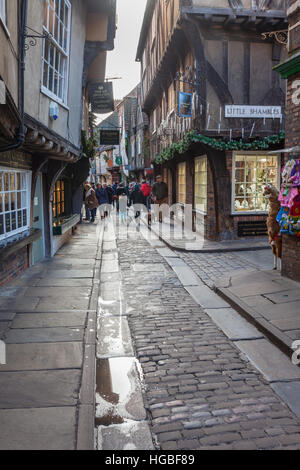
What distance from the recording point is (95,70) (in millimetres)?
17828

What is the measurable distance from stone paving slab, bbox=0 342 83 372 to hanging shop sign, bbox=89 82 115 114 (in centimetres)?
1231

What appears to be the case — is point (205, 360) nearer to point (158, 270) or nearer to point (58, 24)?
point (158, 270)

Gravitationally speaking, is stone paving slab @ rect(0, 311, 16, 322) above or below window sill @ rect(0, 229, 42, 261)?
below

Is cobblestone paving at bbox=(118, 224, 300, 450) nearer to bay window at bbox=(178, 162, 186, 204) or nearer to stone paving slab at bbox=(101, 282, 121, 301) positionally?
stone paving slab at bbox=(101, 282, 121, 301)

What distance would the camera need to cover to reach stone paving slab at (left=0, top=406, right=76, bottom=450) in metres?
3.08

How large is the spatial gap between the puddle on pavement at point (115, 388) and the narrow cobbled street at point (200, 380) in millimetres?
134

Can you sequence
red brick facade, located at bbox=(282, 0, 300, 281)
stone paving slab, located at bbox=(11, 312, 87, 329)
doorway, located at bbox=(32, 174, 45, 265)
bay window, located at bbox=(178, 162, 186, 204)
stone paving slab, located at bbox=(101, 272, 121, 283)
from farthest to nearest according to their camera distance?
bay window, located at bbox=(178, 162, 186, 204) → doorway, located at bbox=(32, 174, 45, 265) → stone paving slab, located at bbox=(101, 272, 121, 283) → red brick facade, located at bbox=(282, 0, 300, 281) → stone paving slab, located at bbox=(11, 312, 87, 329)

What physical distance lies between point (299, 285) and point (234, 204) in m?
6.13

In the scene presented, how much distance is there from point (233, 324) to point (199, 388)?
1950 mm

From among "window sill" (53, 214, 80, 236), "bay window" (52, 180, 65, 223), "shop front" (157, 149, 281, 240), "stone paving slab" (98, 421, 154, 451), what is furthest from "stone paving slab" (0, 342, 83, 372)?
"shop front" (157, 149, 281, 240)

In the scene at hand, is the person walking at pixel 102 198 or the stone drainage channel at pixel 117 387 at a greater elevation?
the person walking at pixel 102 198

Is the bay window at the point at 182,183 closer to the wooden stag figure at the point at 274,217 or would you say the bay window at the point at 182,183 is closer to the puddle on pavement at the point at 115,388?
the wooden stag figure at the point at 274,217

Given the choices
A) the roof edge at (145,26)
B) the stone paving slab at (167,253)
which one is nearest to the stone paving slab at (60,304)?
the stone paving slab at (167,253)

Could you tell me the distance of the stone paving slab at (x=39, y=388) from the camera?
3705 millimetres
